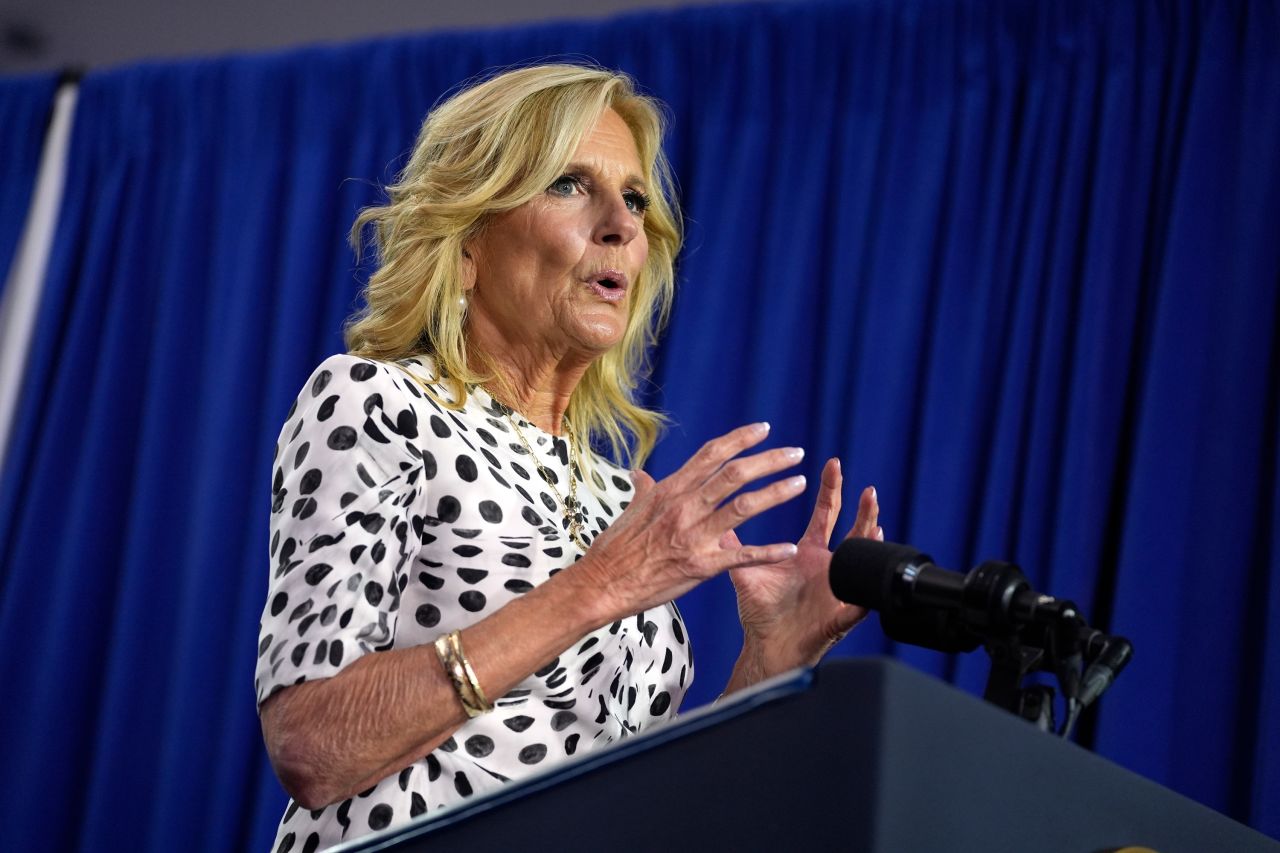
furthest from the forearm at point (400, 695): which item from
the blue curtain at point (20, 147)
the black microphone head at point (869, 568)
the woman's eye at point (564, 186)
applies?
the blue curtain at point (20, 147)

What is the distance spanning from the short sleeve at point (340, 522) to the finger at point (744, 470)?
0.32m

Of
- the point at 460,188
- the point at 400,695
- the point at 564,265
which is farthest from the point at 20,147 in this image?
the point at 400,695

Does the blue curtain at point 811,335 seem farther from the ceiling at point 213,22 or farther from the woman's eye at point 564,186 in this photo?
the woman's eye at point 564,186

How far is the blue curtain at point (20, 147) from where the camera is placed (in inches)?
152

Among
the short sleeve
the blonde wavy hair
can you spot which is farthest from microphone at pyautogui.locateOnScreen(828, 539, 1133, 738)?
the blonde wavy hair

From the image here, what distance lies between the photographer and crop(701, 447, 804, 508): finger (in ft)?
3.66

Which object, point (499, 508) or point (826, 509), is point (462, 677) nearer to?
point (499, 508)

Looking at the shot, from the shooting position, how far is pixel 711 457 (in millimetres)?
1148

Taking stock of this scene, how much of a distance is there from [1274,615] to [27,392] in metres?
3.02

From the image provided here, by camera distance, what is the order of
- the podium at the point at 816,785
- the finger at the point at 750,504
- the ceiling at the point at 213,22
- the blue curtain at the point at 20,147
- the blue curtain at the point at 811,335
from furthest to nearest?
the blue curtain at the point at 20,147 < the ceiling at the point at 213,22 < the blue curtain at the point at 811,335 < the finger at the point at 750,504 < the podium at the point at 816,785

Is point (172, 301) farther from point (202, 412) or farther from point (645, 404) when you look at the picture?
point (645, 404)

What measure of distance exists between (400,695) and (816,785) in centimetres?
54

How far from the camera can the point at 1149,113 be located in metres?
2.68

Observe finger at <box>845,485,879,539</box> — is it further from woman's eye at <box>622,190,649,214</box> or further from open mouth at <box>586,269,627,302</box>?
woman's eye at <box>622,190,649,214</box>
